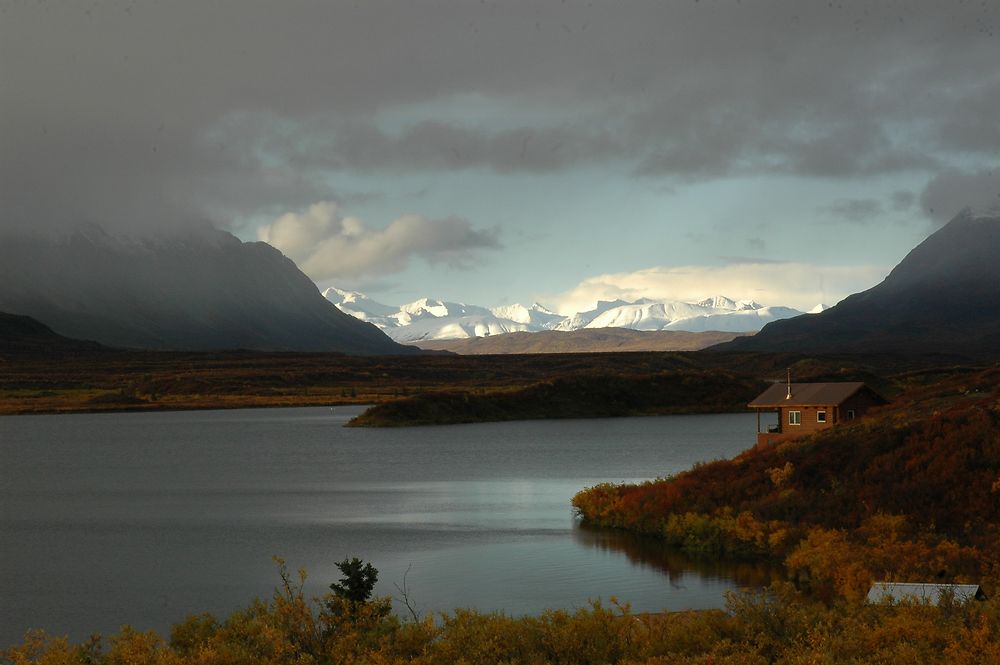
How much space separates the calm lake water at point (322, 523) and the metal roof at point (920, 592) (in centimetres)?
725

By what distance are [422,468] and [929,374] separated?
11241cm

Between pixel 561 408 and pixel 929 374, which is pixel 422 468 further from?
pixel 929 374

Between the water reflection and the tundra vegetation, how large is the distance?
857mm

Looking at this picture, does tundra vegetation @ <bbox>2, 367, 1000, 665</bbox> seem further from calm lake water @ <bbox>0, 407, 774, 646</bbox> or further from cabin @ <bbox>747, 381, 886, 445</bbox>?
calm lake water @ <bbox>0, 407, 774, 646</bbox>

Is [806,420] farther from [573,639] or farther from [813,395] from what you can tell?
[573,639]

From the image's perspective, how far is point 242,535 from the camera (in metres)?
52.9

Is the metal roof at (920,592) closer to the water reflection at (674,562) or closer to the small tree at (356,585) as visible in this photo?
the water reflection at (674,562)

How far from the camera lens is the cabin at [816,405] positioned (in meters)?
66.8

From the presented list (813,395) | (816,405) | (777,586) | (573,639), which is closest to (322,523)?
(816,405)

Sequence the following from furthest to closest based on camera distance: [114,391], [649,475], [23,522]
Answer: [114,391] → [649,475] → [23,522]

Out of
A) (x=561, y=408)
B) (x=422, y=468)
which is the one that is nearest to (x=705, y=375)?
(x=561, y=408)

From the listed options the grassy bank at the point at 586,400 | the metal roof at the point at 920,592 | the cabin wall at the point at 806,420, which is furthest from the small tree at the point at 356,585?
the grassy bank at the point at 586,400

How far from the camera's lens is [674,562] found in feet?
142

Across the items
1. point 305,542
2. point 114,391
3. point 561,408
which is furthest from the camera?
point 114,391
